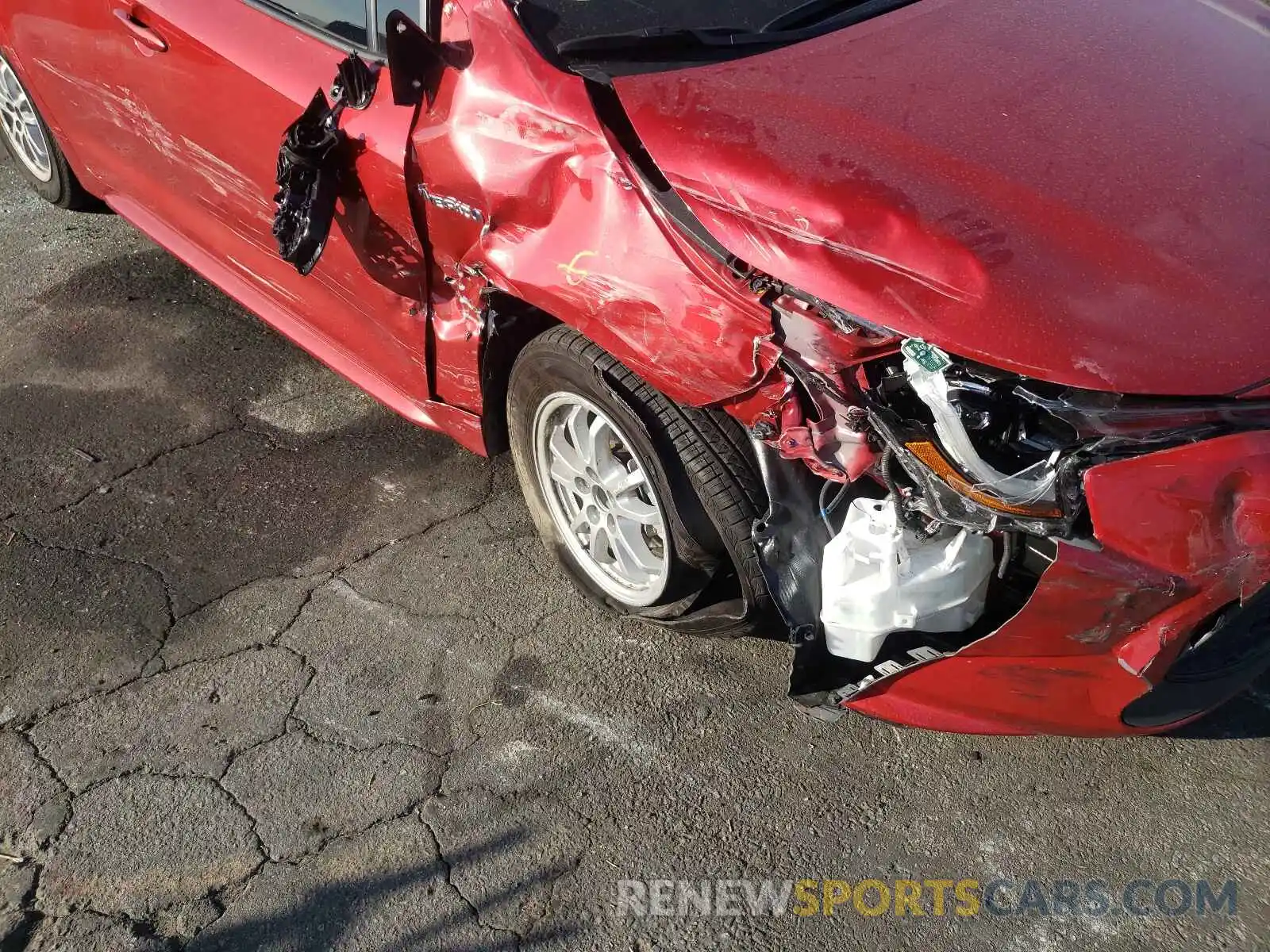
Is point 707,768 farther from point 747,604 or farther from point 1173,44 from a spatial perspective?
point 1173,44

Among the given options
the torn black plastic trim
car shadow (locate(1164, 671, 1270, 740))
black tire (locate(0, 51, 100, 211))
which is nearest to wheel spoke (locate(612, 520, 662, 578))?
the torn black plastic trim

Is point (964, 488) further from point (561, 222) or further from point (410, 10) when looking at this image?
point (410, 10)

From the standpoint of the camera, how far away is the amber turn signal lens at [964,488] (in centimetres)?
209

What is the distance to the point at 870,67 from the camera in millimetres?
2656

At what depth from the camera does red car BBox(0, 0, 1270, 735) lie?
6.91ft

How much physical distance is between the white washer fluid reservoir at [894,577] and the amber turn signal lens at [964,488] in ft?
0.49

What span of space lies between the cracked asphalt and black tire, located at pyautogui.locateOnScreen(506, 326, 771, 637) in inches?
9.2

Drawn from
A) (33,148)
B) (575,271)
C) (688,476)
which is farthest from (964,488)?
(33,148)

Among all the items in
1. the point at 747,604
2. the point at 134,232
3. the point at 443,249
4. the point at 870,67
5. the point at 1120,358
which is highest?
the point at 870,67

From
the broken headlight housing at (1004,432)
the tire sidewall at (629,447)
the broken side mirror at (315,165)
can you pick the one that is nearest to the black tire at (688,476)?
the tire sidewall at (629,447)

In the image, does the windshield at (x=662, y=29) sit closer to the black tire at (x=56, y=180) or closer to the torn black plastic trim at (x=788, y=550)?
the torn black plastic trim at (x=788, y=550)

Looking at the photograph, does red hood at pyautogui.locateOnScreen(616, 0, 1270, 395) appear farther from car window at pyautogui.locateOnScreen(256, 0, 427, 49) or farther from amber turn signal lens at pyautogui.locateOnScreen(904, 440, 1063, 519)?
car window at pyautogui.locateOnScreen(256, 0, 427, 49)

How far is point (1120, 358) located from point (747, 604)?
3.18 feet

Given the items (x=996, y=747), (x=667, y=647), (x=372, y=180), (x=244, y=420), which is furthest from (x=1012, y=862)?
(x=244, y=420)
